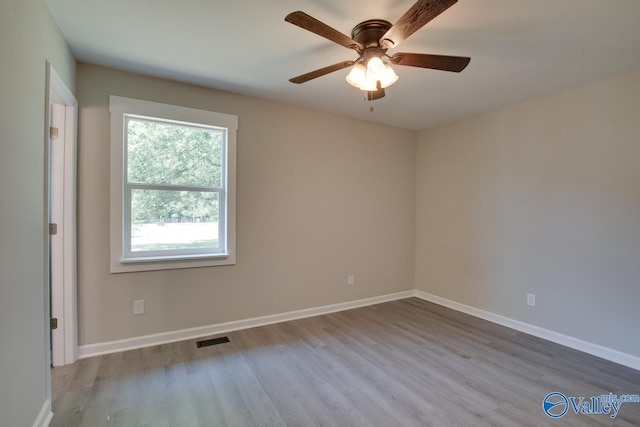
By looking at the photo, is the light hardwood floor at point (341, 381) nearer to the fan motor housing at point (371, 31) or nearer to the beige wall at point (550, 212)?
the beige wall at point (550, 212)

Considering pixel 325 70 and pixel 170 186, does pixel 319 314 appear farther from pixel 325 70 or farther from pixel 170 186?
pixel 325 70

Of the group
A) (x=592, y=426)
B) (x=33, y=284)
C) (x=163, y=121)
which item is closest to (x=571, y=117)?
(x=592, y=426)

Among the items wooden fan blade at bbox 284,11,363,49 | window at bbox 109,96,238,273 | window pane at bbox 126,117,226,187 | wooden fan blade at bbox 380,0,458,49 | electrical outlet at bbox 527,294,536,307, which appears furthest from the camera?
electrical outlet at bbox 527,294,536,307

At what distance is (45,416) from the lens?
175cm

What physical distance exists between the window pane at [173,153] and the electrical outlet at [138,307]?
109 centimetres

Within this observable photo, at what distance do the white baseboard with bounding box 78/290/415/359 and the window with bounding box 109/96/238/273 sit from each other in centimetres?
64

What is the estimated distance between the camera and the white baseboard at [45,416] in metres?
1.67

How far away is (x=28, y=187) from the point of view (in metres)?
1.59

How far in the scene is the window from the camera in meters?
2.66

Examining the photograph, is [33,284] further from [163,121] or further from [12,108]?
[163,121]

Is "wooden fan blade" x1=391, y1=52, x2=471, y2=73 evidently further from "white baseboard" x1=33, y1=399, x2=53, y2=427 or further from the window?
"white baseboard" x1=33, y1=399, x2=53, y2=427

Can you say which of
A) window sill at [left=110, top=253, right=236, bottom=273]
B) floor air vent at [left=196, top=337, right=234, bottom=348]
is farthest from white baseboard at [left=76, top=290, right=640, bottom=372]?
window sill at [left=110, top=253, right=236, bottom=273]

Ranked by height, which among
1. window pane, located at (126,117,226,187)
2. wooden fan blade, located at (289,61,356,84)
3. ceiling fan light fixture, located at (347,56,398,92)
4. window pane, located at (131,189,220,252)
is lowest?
window pane, located at (131,189,220,252)

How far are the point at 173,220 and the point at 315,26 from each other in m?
2.25
